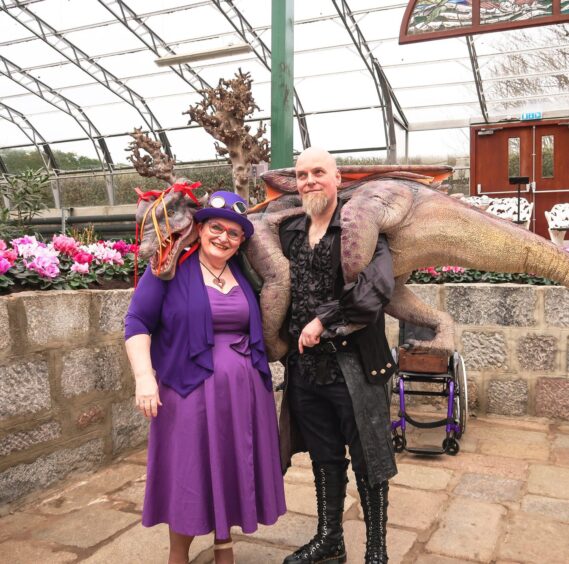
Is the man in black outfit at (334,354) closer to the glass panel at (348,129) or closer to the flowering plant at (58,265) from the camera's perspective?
the flowering plant at (58,265)

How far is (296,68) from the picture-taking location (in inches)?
539

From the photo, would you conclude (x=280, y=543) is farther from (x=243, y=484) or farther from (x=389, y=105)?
(x=389, y=105)

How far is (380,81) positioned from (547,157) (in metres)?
3.87

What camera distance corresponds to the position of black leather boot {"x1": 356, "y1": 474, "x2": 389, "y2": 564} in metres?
2.37

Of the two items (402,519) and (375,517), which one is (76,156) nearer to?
(402,519)

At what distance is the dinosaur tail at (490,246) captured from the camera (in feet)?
7.54

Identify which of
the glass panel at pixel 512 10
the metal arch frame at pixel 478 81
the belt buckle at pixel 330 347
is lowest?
the belt buckle at pixel 330 347

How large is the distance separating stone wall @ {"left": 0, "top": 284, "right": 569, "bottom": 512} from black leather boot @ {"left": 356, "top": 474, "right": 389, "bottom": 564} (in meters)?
1.80

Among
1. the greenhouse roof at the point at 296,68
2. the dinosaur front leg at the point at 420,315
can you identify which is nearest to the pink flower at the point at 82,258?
the dinosaur front leg at the point at 420,315

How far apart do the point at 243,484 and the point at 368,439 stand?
46 centimetres

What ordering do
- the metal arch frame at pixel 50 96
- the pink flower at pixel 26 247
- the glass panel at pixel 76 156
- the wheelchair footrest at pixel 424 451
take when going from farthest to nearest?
the glass panel at pixel 76 156, the metal arch frame at pixel 50 96, the wheelchair footrest at pixel 424 451, the pink flower at pixel 26 247

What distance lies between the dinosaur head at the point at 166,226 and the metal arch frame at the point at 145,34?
10.6m

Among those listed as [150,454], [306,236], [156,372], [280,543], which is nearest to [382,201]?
[306,236]

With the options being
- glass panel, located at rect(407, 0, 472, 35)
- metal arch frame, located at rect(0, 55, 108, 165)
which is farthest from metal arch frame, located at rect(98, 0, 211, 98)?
glass panel, located at rect(407, 0, 472, 35)
